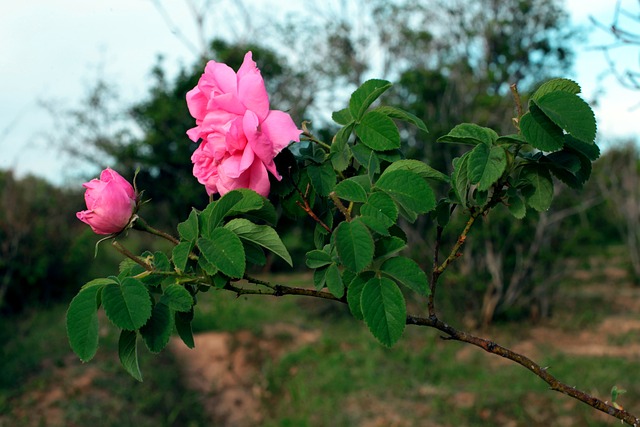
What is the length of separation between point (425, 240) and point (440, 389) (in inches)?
80.0

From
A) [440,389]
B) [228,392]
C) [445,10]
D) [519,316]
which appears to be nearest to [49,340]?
[228,392]

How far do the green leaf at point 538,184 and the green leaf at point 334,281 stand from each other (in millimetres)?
272

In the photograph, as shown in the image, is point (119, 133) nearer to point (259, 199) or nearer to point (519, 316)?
point (519, 316)

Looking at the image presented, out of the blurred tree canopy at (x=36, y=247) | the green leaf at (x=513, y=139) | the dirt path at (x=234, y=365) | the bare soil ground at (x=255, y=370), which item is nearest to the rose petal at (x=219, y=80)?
the green leaf at (x=513, y=139)

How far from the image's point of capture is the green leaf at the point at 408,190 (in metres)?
0.79

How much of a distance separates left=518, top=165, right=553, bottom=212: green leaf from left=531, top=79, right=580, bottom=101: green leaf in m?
0.10

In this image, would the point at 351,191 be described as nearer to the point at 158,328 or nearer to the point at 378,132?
the point at 378,132

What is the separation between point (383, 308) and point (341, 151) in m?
0.21

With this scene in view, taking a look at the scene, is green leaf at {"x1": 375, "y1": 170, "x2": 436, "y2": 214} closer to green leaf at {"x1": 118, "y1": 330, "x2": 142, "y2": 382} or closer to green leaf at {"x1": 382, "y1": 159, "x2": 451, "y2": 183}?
green leaf at {"x1": 382, "y1": 159, "x2": 451, "y2": 183}

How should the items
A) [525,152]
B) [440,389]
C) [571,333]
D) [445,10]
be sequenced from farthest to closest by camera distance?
1. [445,10]
2. [571,333]
3. [440,389]
4. [525,152]

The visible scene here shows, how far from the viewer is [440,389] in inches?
172

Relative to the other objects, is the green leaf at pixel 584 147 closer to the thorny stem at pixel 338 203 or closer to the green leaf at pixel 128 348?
the thorny stem at pixel 338 203

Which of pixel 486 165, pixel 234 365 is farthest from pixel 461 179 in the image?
pixel 234 365

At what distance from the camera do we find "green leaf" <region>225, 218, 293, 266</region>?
2.54 ft
